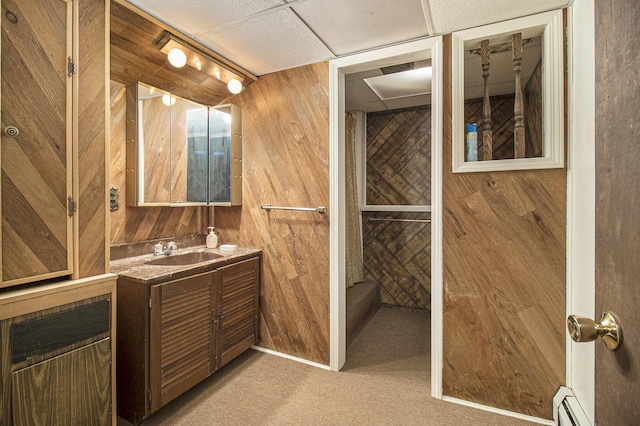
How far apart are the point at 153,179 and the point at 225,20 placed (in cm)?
124

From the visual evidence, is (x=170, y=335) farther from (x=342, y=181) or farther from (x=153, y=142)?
(x=342, y=181)

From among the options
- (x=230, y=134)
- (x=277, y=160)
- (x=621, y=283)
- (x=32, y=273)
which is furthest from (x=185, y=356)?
(x=621, y=283)

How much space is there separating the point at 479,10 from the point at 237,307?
2478 millimetres

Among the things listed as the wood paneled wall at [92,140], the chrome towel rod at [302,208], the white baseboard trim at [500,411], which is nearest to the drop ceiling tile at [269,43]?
the wood paneled wall at [92,140]

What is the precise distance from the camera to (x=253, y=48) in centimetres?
208

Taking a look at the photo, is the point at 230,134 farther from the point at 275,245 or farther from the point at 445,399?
the point at 445,399

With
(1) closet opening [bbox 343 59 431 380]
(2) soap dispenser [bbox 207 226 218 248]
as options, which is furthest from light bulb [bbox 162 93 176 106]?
(1) closet opening [bbox 343 59 431 380]

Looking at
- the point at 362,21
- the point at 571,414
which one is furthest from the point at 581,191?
the point at 362,21

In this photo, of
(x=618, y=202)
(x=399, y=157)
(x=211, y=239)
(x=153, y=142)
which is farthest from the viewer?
(x=399, y=157)

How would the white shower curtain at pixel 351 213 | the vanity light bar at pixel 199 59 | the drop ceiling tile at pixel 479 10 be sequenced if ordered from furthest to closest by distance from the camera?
1. the white shower curtain at pixel 351 213
2. the vanity light bar at pixel 199 59
3. the drop ceiling tile at pixel 479 10

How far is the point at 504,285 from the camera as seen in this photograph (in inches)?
69.9

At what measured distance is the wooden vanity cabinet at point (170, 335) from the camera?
1.62 metres

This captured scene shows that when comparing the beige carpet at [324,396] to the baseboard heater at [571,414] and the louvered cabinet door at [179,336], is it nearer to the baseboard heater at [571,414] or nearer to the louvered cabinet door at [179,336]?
the louvered cabinet door at [179,336]

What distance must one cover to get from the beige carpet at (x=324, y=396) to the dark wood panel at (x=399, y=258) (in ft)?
3.13
